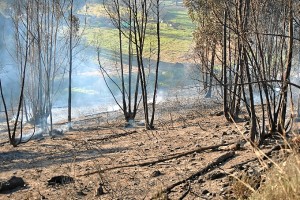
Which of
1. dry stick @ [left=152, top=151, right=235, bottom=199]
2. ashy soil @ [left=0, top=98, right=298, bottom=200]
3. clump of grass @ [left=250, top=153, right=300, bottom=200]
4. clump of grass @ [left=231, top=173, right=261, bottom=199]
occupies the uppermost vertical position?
clump of grass @ [left=250, top=153, right=300, bottom=200]

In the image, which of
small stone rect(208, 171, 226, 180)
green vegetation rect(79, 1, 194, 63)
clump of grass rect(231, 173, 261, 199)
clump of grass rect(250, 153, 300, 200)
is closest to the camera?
clump of grass rect(250, 153, 300, 200)

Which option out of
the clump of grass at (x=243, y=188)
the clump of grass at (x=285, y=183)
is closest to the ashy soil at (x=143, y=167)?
the clump of grass at (x=243, y=188)

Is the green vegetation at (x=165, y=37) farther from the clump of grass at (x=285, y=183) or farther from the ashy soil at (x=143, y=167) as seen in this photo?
the clump of grass at (x=285, y=183)

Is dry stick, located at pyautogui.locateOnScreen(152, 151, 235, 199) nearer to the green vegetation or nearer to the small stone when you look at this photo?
the small stone

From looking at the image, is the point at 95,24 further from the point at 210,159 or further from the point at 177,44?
the point at 210,159

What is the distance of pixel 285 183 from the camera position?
12.6 ft

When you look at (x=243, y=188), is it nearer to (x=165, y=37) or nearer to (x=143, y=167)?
(x=143, y=167)

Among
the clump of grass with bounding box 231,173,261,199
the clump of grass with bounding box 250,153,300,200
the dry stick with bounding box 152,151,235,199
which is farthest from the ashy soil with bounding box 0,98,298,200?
the clump of grass with bounding box 250,153,300,200

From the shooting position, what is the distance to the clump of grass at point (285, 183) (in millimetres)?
3680

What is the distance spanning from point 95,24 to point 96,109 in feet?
88.9

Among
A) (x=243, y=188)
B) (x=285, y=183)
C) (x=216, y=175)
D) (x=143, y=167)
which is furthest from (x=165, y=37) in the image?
(x=285, y=183)

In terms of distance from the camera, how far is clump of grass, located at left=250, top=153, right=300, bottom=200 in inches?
145

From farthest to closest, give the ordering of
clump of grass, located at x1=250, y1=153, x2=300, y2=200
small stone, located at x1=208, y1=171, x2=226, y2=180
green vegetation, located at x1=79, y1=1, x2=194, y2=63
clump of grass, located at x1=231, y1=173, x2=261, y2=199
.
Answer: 1. green vegetation, located at x1=79, y1=1, x2=194, y2=63
2. small stone, located at x1=208, y1=171, x2=226, y2=180
3. clump of grass, located at x1=231, y1=173, x2=261, y2=199
4. clump of grass, located at x1=250, y1=153, x2=300, y2=200

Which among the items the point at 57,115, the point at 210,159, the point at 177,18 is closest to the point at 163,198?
the point at 210,159
